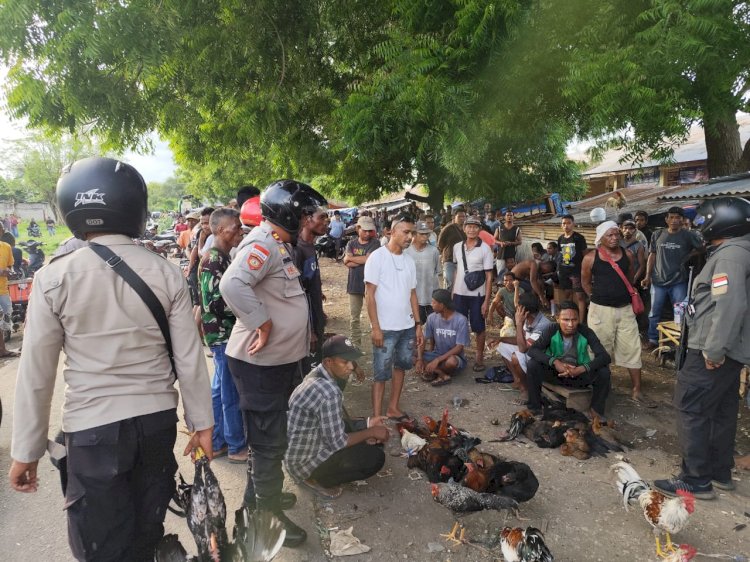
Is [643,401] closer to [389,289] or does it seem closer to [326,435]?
[389,289]

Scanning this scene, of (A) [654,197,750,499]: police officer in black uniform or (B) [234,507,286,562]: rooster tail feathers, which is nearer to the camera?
(B) [234,507,286,562]: rooster tail feathers

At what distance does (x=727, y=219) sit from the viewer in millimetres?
3314

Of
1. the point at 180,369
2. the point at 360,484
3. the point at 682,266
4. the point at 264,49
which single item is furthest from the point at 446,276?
the point at 180,369

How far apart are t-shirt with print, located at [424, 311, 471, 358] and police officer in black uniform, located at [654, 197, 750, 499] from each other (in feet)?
8.63

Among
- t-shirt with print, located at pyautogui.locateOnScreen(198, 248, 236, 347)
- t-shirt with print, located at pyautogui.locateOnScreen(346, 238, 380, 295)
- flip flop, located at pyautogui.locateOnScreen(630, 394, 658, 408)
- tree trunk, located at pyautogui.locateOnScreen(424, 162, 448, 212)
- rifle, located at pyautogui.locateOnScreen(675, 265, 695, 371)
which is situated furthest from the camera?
tree trunk, located at pyautogui.locateOnScreen(424, 162, 448, 212)

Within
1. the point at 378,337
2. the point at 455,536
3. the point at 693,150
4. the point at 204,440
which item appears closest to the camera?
the point at 204,440

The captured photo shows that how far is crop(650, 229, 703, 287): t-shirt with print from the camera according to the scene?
6453mm

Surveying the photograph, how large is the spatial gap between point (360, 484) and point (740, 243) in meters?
3.23

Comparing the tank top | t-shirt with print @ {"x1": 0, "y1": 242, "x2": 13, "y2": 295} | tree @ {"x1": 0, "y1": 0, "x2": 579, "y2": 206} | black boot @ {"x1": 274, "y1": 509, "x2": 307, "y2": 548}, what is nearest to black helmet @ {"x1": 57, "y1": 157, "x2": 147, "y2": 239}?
black boot @ {"x1": 274, "y1": 509, "x2": 307, "y2": 548}

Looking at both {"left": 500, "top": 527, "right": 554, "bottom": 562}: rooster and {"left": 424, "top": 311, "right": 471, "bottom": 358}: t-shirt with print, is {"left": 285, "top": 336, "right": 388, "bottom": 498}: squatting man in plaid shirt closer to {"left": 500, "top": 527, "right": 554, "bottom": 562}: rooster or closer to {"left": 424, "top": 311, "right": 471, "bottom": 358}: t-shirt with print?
{"left": 500, "top": 527, "right": 554, "bottom": 562}: rooster

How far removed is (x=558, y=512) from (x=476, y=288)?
10.4 ft

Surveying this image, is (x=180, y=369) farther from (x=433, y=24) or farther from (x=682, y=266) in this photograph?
(x=682, y=266)

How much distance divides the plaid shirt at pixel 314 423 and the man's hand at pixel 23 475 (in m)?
1.58

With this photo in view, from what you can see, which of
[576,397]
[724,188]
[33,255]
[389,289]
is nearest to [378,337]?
[389,289]
